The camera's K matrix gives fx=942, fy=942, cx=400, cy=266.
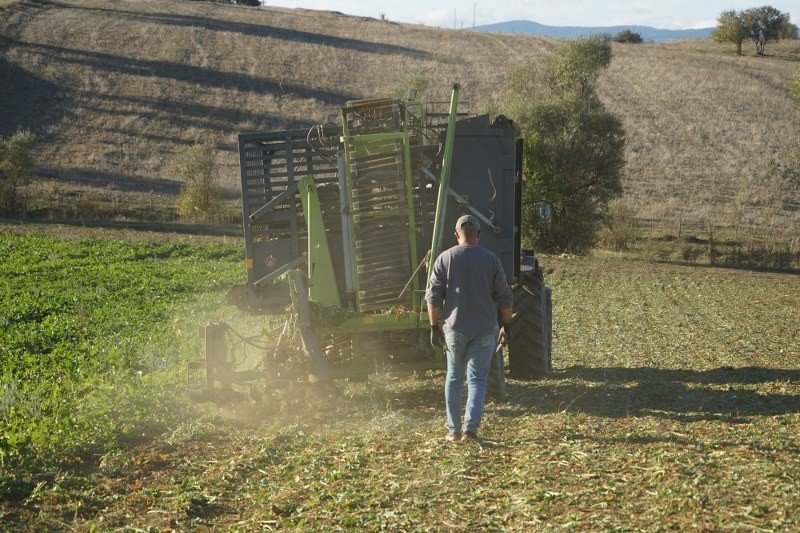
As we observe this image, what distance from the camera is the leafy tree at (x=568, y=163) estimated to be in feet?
121

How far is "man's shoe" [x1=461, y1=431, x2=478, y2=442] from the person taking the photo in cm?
860

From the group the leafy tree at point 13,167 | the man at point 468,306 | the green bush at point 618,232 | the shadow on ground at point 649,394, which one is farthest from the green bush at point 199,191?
the man at point 468,306

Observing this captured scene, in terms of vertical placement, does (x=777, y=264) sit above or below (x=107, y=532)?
below

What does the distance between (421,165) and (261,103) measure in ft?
164

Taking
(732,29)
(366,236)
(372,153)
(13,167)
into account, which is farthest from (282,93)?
(366,236)

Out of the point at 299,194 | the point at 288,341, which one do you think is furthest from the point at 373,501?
the point at 299,194

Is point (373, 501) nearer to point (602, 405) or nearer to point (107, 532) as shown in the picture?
point (107, 532)

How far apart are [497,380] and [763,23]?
79.9m

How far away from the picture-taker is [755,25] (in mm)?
81562

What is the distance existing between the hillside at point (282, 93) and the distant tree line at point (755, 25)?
1597mm

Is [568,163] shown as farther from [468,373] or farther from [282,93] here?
[468,373]

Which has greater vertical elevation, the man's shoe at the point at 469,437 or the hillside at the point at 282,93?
the hillside at the point at 282,93

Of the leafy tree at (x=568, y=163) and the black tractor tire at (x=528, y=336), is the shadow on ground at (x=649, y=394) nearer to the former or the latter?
the black tractor tire at (x=528, y=336)

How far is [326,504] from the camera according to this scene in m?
7.09
